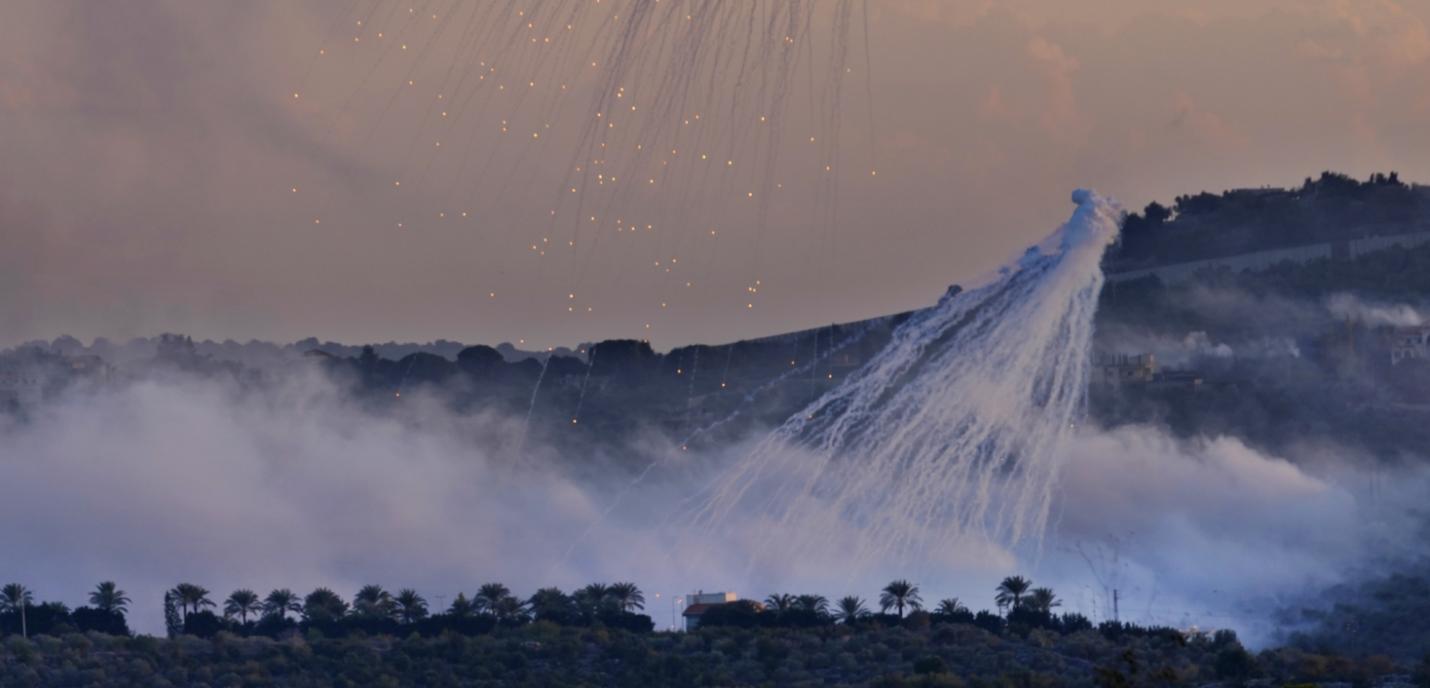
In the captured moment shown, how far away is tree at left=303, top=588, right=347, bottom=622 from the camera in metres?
Answer: 145

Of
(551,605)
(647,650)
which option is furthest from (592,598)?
(647,650)

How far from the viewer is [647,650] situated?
118312 mm

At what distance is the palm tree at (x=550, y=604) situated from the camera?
Answer: 140 meters

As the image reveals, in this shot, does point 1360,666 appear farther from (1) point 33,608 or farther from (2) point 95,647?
(1) point 33,608

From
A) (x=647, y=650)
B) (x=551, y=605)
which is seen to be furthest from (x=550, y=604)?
(x=647, y=650)

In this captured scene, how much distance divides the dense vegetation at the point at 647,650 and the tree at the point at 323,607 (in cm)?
71

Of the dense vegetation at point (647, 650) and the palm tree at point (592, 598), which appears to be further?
the palm tree at point (592, 598)

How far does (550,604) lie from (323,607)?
1483cm

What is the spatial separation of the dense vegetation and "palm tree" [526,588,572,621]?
0.21 meters

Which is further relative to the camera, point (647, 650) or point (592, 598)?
point (592, 598)

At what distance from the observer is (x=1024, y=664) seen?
110 m

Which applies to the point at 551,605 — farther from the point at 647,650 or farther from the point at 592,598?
the point at 647,650

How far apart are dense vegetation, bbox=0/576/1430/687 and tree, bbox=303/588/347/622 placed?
713 millimetres

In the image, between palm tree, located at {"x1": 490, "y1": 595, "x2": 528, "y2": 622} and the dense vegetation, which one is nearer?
the dense vegetation
